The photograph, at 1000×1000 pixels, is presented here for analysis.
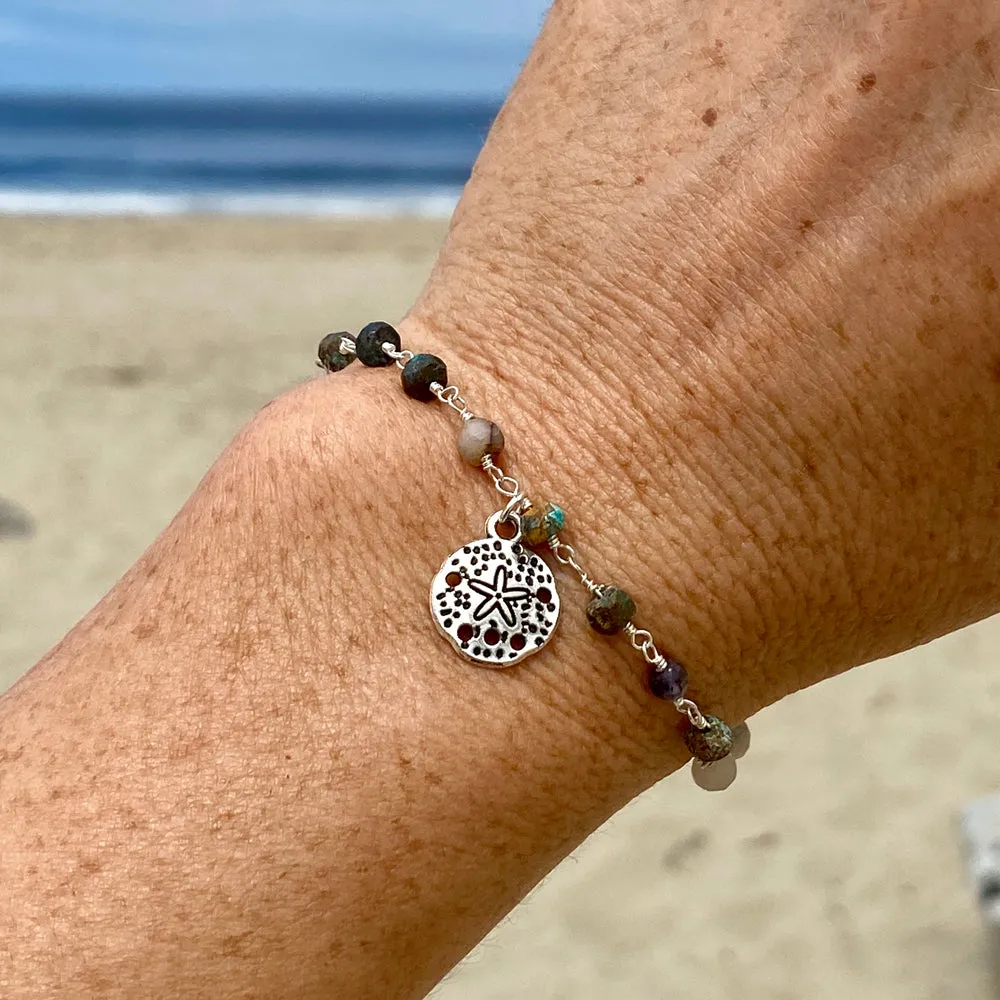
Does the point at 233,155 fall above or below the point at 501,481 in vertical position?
above

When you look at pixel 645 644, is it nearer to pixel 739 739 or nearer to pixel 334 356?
pixel 739 739

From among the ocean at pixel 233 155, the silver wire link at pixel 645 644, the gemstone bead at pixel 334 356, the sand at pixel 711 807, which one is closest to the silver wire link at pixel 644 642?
the silver wire link at pixel 645 644

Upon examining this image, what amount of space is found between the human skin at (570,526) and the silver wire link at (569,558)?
0.01 meters

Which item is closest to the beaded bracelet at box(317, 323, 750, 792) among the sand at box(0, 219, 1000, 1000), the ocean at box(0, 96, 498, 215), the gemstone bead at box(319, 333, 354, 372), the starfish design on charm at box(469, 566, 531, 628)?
the starfish design on charm at box(469, 566, 531, 628)

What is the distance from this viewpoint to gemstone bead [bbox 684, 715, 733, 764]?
1181 millimetres

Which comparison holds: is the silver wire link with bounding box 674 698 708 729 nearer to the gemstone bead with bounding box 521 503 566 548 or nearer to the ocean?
the gemstone bead with bounding box 521 503 566 548

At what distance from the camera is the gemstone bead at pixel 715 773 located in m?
1.23

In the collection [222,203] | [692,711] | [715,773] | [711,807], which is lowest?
[711,807]

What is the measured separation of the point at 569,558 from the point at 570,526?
0.11 ft

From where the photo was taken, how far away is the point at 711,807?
3.56 m

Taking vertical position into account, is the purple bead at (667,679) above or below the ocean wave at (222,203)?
below

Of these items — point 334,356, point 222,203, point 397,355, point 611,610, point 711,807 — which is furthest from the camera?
point 222,203

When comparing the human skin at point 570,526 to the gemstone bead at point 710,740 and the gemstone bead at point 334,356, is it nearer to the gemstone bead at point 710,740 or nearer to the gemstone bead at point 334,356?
the gemstone bead at point 710,740

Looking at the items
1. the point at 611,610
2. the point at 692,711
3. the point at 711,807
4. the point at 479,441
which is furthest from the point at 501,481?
the point at 711,807
